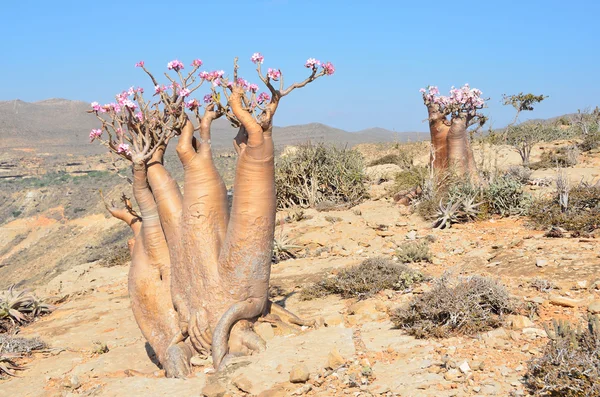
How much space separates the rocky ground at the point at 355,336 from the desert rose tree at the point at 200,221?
1.11ft

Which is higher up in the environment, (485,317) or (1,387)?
(485,317)

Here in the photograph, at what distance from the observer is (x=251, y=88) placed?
536cm

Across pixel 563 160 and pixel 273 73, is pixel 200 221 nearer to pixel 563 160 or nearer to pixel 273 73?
pixel 273 73

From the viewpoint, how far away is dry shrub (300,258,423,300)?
22.9 feet

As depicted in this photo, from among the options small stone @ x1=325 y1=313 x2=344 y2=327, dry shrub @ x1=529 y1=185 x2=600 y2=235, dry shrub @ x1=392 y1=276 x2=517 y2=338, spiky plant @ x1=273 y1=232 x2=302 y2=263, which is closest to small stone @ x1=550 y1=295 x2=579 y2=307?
dry shrub @ x1=392 y1=276 x2=517 y2=338

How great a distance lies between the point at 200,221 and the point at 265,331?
130cm

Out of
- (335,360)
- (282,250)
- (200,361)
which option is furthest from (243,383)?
(282,250)

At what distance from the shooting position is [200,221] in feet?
18.6

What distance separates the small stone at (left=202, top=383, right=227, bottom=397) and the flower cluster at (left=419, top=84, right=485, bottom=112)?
986cm

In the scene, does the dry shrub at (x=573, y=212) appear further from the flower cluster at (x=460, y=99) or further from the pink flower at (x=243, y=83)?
the pink flower at (x=243, y=83)

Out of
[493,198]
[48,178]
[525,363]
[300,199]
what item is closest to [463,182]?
[493,198]

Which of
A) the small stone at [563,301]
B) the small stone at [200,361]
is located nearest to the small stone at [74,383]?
the small stone at [200,361]

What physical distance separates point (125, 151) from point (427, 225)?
713 centimetres

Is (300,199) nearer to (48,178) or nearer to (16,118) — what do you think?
(48,178)
